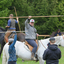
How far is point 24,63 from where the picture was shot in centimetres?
970

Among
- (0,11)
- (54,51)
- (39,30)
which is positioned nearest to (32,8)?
(39,30)

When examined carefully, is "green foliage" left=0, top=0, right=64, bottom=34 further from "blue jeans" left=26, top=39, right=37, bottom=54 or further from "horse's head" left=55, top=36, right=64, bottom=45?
"blue jeans" left=26, top=39, right=37, bottom=54

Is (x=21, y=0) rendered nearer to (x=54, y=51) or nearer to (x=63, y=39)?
(x=63, y=39)

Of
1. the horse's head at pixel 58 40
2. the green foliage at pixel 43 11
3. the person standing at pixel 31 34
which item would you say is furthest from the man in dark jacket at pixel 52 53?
the green foliage at pixel 43 11

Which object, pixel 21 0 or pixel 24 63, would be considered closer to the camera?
pixel 24 63

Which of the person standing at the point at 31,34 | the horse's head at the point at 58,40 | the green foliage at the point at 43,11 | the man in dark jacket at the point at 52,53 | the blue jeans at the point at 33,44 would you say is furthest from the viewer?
the green foliage at the point at 43,11

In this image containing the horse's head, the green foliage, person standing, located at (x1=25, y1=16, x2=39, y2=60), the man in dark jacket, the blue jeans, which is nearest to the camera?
the man in dark jacket

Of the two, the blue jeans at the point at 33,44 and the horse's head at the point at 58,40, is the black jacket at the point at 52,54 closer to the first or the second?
the blue jeans at the point at 33,44

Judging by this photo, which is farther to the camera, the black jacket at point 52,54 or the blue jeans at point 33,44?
the blue jeans at point 33,44

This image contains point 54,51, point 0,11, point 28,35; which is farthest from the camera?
point 0,11

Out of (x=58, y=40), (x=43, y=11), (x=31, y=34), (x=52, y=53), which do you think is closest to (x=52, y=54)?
(x=52, y=53)

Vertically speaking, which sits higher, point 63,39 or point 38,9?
point 38,9

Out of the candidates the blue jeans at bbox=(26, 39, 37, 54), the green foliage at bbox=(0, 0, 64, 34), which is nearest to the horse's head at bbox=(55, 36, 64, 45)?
the blue jeans at bbox=(26, 39, 37, 54)

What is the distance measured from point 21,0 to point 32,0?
8.15ft
